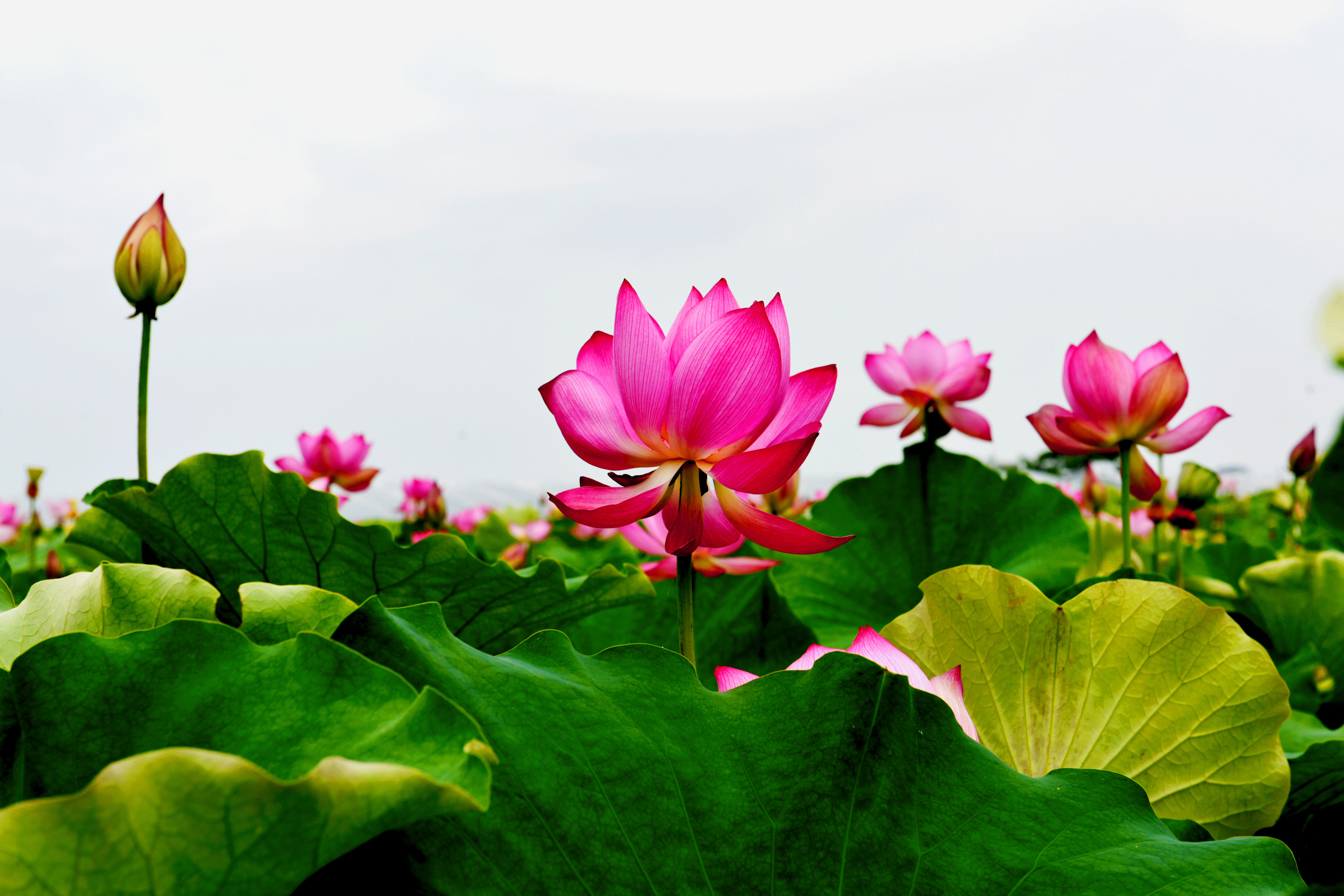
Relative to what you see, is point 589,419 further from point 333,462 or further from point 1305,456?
point 1305,456

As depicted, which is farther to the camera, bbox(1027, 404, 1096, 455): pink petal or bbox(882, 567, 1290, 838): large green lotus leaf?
bbox(1027, 404, 1096, 455): pink petal

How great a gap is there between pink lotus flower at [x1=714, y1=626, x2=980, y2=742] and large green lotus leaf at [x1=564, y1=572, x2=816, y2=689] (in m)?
0.57

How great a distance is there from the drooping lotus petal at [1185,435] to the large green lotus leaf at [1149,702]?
18.5 inches

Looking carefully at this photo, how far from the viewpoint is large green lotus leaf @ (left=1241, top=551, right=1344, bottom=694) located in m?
1.13

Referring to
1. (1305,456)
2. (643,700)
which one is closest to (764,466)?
(643,700)

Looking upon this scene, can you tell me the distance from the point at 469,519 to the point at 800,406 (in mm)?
2387

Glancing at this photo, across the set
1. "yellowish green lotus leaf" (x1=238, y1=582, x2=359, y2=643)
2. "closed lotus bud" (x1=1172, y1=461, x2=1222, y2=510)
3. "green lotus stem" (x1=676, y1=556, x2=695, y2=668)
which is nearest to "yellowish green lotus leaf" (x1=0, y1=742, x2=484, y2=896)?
"yellowish green lotus leaf" (x1=238, y1=582, x2=359, y2=643)

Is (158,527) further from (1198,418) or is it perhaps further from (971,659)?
(1198,418)

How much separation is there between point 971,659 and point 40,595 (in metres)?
0.62

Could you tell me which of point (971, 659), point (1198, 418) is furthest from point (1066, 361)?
point (971, 659)

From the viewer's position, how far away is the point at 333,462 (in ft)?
4.77

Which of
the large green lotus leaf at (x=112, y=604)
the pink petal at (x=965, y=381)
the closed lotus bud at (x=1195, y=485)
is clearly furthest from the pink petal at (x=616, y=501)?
the closed lotus bud at (x=1195, y=485)

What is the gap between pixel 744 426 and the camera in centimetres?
55

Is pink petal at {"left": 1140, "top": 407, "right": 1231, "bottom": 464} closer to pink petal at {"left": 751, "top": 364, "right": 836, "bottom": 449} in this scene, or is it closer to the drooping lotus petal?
the drooping lotus petal
